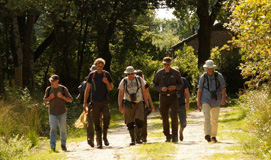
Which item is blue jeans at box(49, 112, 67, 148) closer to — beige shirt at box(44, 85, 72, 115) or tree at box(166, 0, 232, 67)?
beige shirt at box(44, 85, 72, 115)

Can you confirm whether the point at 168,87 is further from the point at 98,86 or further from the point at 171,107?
the point at 98,86

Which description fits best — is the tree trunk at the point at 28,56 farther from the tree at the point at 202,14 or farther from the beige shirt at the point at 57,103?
the beige shirt at the point at 57,103

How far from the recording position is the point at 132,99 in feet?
45.2

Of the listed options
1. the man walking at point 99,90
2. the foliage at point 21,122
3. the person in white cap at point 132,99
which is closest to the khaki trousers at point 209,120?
the person in white cap at point 132,99

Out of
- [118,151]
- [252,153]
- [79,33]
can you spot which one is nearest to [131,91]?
[118,151]

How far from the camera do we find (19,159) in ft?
42.7

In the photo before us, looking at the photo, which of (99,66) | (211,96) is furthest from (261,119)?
(99,66)

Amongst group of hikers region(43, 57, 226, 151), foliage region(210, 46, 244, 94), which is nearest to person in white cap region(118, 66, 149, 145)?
group of hikers region(43, 57, 226, 151)

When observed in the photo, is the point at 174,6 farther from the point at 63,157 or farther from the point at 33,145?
the point at 63,157

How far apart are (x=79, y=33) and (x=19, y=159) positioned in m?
29.4

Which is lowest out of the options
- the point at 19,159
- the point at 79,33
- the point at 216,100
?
the point at 19,159

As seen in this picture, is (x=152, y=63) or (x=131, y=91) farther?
(x=152, y=63)

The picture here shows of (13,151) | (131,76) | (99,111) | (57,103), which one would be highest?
(131,76)

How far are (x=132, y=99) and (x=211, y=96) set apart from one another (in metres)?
1.75
